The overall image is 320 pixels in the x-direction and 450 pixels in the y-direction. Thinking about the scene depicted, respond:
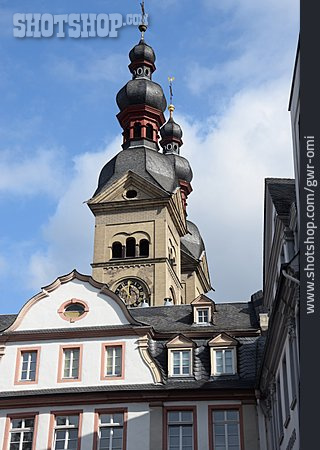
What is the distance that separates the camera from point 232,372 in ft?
106

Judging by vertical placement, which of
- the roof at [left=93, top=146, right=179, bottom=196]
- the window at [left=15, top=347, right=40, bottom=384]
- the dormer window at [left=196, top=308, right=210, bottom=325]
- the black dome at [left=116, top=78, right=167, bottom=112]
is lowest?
the window at [left=15, top=347, right=40, bottom=384]

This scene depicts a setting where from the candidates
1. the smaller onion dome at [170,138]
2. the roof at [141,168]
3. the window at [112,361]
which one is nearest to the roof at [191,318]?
the window at [112,361]

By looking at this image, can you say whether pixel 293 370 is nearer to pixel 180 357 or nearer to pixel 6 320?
pixel 180 357

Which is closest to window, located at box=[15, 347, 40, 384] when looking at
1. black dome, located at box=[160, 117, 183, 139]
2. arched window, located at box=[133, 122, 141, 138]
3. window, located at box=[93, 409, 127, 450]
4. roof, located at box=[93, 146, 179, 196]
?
window, located at box=[93, 409, 127, 450]

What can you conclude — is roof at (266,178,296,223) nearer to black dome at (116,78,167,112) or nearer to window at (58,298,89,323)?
window at (58,298,89,323)

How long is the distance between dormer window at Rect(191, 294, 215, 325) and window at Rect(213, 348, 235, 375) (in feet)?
9.06

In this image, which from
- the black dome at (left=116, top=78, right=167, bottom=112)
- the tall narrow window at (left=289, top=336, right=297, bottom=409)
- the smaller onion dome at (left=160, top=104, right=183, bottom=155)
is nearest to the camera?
the tall narrow window at (left=289, top=336, right=297, bottom=409)

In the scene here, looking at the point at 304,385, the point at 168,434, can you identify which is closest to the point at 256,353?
the point at 168,434

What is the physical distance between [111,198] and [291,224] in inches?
1704

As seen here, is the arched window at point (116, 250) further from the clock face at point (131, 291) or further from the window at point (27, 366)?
the window at point (27, 366)

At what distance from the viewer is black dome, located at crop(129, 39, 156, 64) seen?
77.7 meters

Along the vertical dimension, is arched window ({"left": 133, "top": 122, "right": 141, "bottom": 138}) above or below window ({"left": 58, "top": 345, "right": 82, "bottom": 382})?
above

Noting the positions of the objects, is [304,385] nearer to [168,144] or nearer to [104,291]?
[104,291]

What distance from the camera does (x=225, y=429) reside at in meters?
30.9
